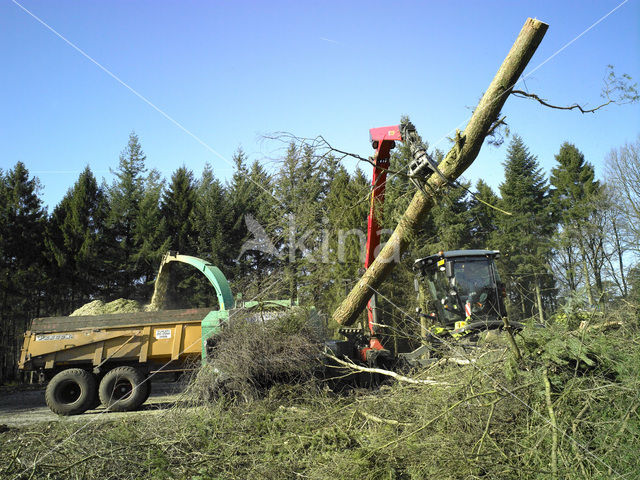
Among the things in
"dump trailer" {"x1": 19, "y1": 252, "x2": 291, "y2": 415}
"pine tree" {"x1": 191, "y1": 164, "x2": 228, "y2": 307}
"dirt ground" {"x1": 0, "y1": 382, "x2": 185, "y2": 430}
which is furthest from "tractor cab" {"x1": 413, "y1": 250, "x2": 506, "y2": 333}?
"pine tree" {"x1": 191, "y1": 164, "x2": 228, "y2": 307}

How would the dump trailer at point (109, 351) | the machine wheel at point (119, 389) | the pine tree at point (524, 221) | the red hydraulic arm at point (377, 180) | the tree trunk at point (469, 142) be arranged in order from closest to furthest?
1. the tree trunk at point (469, 142)
2. the red hydraulic arm at point (377, 180)
3. the machine wheel at point (119, 389)
4. the dump trailer at point (109, 351)
5. the pine tree at point (524, 221)

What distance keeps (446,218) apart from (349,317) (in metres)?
14.4

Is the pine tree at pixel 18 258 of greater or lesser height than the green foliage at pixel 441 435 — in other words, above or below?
above

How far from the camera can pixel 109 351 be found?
884cm

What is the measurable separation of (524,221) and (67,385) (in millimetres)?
22526

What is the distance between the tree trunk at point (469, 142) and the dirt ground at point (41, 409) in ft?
11.5

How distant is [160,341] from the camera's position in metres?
8.81

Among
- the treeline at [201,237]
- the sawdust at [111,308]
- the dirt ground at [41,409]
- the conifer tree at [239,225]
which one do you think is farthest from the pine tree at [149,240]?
the sawdust at [111,308]

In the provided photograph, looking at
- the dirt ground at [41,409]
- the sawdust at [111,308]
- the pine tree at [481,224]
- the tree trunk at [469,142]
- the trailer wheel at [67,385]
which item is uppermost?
the pine tree at [481,224]

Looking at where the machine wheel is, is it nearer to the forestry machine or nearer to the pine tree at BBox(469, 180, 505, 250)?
the forestry machine

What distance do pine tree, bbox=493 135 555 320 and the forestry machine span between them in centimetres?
1319

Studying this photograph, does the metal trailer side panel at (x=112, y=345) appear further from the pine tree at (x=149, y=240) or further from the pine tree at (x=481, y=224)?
the pine tree at (x=481, y=224)

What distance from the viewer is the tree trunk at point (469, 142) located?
204 inches

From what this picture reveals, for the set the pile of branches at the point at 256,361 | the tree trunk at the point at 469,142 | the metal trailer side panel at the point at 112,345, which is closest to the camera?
the tree trunk at the point at 469,142
